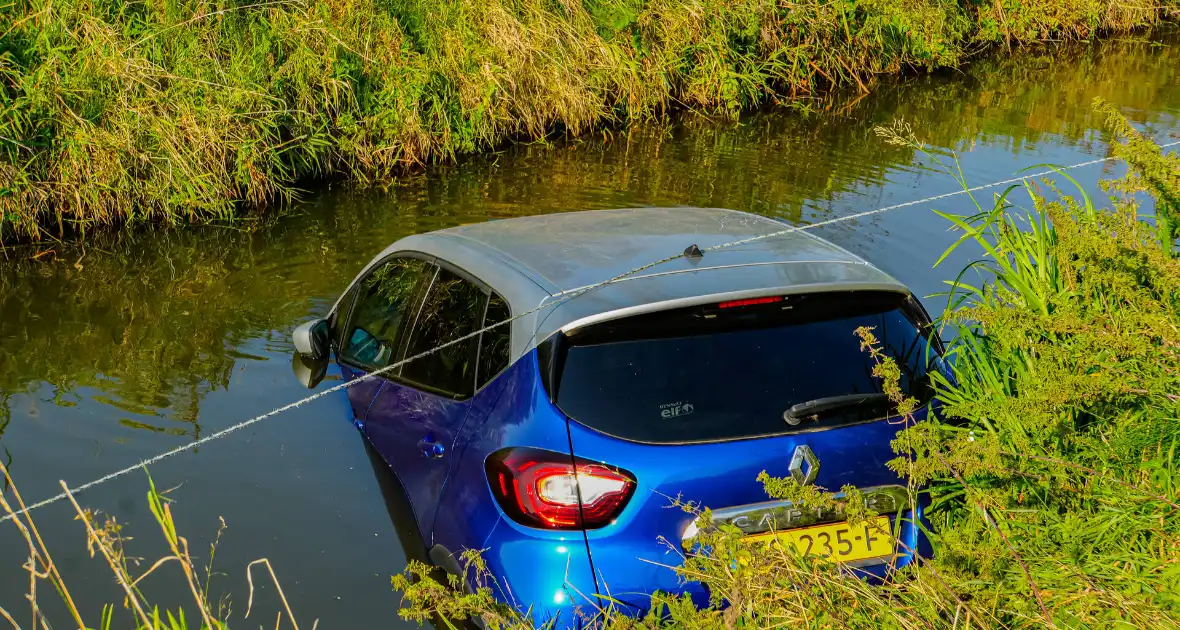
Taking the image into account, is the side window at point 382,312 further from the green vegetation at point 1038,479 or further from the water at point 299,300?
the green vegetation at point 1038,479

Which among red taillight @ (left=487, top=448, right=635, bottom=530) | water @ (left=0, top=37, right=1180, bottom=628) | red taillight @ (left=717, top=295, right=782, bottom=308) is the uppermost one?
red taillight @ (left=717, top=295, right=782, bottom=308)

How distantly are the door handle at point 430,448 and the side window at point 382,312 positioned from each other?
71 centimetres

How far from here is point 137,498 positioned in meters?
5.50

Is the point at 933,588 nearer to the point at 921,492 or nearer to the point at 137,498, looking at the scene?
the point at 921,492

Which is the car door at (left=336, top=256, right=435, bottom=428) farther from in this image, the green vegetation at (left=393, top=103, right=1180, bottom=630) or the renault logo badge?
the renault logo badge

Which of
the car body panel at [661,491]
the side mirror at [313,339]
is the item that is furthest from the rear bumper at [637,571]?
the side mirror at [313,339]

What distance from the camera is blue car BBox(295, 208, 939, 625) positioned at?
10.9ft

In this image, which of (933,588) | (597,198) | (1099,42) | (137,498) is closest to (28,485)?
(137,498)

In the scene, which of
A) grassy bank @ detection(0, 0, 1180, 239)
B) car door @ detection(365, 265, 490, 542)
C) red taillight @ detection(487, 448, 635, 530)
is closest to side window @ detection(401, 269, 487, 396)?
car door @ detection(365, 265, 490, 542)

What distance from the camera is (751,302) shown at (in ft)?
11.6

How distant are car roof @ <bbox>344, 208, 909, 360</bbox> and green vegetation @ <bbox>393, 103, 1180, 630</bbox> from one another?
0.42 m

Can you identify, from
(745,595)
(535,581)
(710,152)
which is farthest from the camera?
(710,152)

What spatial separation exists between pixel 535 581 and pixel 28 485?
3543 mm

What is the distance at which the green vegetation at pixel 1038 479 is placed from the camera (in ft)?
10.2
